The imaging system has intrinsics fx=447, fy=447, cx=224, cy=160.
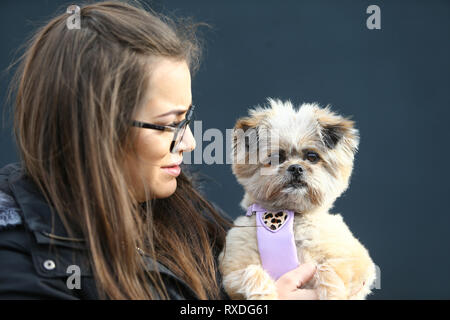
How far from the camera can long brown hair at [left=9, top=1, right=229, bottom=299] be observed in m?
1.55

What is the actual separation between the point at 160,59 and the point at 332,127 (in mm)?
916

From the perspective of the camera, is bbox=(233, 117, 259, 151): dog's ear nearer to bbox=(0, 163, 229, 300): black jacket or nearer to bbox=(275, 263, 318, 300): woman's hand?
bbox=(275, 263, 318, 300): woman's hand

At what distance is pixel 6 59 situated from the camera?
4266mm

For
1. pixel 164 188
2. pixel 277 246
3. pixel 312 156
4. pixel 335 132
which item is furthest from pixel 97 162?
pixel 335 132

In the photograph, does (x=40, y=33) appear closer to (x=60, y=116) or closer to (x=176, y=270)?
(x=60, y=116)

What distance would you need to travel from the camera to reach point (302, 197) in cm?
206

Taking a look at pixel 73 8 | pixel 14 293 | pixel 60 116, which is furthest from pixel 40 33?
pixel 14 293

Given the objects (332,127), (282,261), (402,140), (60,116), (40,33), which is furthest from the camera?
(402,140)

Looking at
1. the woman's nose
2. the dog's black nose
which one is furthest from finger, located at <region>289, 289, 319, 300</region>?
the woman's nose

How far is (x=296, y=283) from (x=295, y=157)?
2.02ft

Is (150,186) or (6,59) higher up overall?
(6,59)

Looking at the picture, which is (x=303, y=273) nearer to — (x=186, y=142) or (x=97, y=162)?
(x=186, y=142)

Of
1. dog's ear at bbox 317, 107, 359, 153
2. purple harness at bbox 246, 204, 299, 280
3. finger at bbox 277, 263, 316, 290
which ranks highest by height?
dog's ear at bbox 317, 107, 359, 153

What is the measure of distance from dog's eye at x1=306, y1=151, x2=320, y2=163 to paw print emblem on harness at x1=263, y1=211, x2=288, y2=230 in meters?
0.32
